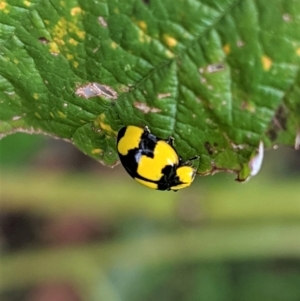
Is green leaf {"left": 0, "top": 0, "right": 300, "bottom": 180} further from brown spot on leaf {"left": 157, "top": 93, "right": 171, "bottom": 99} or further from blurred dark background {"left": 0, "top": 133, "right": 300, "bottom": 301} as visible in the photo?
blurred dark background {"left": 0, "top": 133, "right": 300, "bottom": 301}

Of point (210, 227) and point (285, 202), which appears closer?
point (285, 202)

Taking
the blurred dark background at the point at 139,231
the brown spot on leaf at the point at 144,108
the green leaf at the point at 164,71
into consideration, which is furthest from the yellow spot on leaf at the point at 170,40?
the blurred dark background at the point at 139,231

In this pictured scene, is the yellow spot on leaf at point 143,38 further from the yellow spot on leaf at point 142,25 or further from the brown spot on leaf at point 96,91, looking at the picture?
the brown spot on leaf at point 96,91

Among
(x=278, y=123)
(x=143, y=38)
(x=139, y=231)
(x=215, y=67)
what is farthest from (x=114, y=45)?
(x=139, y=231)

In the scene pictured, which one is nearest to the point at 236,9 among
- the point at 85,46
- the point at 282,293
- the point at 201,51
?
the point at 201,51

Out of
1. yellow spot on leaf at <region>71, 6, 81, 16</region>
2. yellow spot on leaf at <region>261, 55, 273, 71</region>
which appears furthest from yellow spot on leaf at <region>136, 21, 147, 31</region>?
yellow spot on leaf at <region>261, 55, 273, 71</region>

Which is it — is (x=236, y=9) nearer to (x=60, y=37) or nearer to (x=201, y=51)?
(x=201, y=51)

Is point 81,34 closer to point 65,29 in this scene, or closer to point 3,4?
point 65,29
